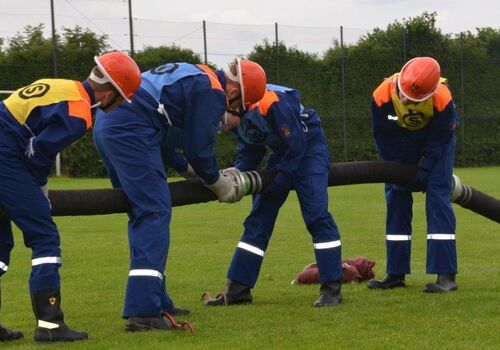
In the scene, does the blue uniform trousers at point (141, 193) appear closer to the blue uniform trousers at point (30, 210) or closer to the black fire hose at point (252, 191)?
the black fire hose at point (252, 191)

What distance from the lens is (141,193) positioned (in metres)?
7.15

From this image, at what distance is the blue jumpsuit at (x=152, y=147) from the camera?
22.9ft

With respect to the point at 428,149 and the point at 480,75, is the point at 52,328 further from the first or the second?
the point at 480,75

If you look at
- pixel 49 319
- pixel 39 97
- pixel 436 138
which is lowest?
pixel 49 319

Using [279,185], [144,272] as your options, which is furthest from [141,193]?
[279,185]

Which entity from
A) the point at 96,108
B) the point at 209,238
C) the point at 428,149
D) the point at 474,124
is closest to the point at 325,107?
the point at 474,124

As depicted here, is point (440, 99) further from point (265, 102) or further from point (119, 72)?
point (119, 72)

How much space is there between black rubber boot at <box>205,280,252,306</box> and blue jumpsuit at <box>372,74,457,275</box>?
5.01 ft

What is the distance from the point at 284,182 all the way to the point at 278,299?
102 centimetres

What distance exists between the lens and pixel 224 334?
6.94 metres

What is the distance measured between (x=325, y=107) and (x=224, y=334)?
94.8 feet

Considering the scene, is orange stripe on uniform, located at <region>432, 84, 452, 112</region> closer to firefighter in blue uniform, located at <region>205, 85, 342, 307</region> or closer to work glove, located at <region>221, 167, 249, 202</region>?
firefighter in blue uniform, located at <region>205, 85, 342, 307</region>

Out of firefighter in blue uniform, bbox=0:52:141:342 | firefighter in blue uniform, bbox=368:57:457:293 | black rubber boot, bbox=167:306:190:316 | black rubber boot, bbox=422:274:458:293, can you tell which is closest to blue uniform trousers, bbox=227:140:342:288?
black rubber boot, bbox=167:306:190:316

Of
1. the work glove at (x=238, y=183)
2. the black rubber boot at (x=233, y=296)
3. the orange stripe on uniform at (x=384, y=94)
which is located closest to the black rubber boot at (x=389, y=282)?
the black rubber boot at (x=233, y=296)
